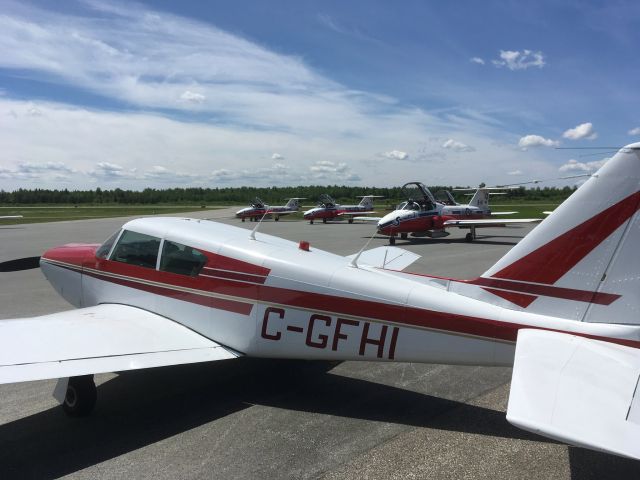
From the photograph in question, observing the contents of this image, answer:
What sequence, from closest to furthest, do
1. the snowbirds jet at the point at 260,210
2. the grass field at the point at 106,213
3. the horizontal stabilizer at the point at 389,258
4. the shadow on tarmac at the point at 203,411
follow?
the shadow on tarmac at the point at 203,411 → the horizontal stabilizer at the point at 389,258 → the grass field at the point at 106,213 → the snowbirds jet at the point at 260,210

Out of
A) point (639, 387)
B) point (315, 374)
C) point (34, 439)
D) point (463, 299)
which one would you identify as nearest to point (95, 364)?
point (34, 439)

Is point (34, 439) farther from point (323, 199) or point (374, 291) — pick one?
point (323, 199)

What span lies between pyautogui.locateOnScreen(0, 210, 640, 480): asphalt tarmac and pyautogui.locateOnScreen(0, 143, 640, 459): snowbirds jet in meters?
0.54

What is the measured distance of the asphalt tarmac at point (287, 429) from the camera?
3633 millimetres

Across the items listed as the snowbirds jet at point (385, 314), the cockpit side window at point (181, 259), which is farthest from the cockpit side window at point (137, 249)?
the cockpit side window at point (181, 259)

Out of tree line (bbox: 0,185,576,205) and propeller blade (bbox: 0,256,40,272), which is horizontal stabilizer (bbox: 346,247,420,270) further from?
tree line (bbox: 0,185,576,205)

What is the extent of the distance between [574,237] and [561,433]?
6.68 ft

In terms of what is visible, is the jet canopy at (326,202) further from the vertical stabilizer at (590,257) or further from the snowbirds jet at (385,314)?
the vertical stabilizer at (590,257)

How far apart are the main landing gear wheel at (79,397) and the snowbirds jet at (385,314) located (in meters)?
0.01

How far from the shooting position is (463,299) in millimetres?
4238

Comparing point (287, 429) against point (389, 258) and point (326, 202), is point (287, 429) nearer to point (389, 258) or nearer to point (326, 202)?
point (389, 258)

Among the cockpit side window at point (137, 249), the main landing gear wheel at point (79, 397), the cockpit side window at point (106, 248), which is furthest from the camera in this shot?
the cockpit side window at point (106, 248)

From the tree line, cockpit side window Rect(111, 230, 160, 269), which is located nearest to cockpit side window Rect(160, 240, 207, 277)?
cockpit side window Rect(111, 230, 160, 269)

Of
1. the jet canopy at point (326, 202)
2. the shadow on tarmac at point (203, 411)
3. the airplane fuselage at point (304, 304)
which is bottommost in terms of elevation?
the shadow on tarmac at point (203, 411)
